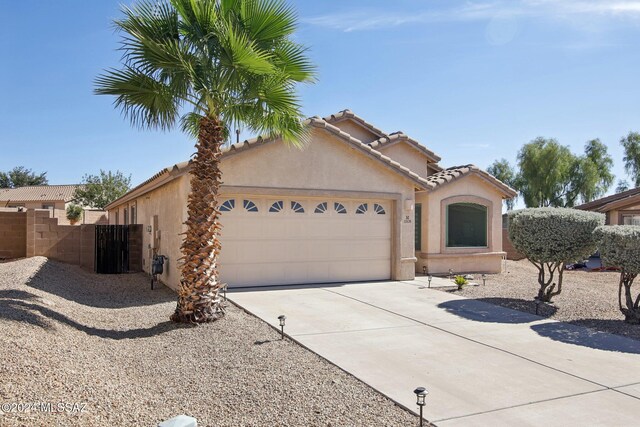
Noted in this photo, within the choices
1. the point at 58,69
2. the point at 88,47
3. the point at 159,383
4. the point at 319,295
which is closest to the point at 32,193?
the point at 58,69

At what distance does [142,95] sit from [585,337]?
358 inches

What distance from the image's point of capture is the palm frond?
28.7ft

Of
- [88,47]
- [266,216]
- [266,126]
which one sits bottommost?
[266,216]

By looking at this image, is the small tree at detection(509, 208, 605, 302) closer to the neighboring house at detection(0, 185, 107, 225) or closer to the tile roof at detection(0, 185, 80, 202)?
the neighboring house at detection(0, 185, 107, 225)

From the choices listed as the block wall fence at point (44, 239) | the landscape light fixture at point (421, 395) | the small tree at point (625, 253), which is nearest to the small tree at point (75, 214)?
the block wall fence at point (44, 239)

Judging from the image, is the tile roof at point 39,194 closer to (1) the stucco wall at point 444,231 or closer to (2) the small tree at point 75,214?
(2) the small tree at point 75,214

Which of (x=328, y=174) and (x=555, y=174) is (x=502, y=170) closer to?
(x=555, y=174)

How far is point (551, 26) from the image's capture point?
12.9 metres

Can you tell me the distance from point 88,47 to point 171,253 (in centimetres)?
586

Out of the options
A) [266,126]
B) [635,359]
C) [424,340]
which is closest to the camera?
[635,359]

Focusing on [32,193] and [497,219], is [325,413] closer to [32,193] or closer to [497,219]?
[497,219]

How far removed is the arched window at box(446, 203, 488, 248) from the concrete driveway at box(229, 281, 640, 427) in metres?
6.62

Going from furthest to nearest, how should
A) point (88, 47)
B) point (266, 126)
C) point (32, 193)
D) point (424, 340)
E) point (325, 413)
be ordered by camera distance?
point (32, 193), point (88, 47), point (266, 126), point (424, 340), point (325, 413)

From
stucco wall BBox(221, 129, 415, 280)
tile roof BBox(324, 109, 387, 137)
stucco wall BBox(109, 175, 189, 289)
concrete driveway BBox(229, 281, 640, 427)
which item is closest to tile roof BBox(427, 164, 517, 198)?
stucco wall BBox(221, 129, 415, 280)
